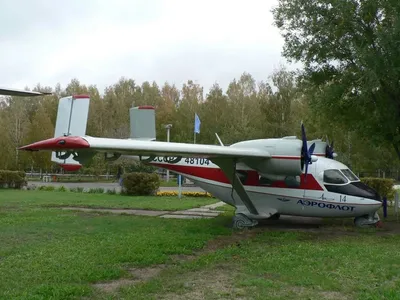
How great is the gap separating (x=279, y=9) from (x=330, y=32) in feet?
8.77

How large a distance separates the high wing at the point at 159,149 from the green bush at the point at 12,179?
75.2ft

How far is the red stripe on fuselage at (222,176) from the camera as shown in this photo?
1321 cm

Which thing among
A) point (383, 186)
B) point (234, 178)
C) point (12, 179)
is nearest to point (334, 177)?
point (234, 178)

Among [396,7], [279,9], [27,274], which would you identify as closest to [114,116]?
[279,9]

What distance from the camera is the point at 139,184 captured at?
2627 cm

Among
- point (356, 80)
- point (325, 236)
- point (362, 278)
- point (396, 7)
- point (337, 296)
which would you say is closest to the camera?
point (337, 296)

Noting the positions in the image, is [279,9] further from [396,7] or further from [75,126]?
[75,126]

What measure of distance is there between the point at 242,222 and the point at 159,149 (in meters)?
4.18

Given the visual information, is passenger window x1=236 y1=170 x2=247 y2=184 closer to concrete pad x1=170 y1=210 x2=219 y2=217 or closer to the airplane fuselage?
the airplane fuselage

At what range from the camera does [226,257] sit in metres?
8.81

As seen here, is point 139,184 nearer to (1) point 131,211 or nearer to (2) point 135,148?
(1) point 131,211

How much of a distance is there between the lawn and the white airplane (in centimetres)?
71

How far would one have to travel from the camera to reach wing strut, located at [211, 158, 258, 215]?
1259cm

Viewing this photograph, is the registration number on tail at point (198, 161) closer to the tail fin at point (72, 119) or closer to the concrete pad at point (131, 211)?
the concrete pad at point (131, 211)
